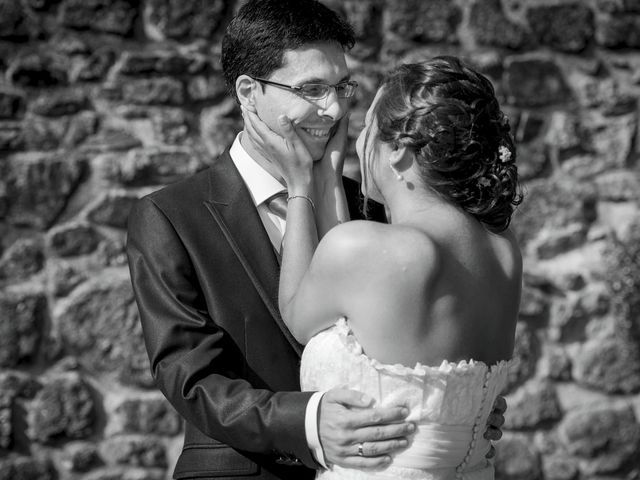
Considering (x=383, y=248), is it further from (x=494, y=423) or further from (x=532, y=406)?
(x=532, y=406)

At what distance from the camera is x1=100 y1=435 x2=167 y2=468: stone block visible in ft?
12.8

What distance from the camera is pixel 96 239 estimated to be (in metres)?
3.91

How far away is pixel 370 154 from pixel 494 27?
93.0 inches

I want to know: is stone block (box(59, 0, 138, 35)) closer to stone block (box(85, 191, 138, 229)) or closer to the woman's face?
stone block (box(85, 191, 138, 229))

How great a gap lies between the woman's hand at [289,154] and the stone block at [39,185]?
5.43 feet

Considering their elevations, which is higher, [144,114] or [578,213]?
[144,114]

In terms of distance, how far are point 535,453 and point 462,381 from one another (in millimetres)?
2453

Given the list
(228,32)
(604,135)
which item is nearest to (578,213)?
(604,135)

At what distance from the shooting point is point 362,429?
1978mm

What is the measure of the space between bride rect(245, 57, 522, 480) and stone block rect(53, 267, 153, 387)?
186 cm

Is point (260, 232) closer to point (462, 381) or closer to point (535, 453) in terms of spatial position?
point (462, 381)

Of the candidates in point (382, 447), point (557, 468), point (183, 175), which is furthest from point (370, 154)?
point (557, 468)

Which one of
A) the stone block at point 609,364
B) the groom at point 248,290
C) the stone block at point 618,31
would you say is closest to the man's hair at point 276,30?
the groom at point 248,290

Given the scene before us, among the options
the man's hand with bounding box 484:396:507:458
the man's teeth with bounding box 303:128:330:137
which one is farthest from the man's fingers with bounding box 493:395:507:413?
the man's teeth with bounding box 303:128:330:137
